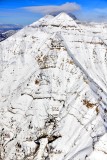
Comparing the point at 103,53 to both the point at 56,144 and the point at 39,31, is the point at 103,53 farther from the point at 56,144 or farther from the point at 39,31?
the point at 56,144

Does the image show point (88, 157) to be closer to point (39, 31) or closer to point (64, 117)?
point (64, 117)

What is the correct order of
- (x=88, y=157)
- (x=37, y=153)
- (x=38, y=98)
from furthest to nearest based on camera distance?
1. (x=38, y=98)
2. (x=37, y=153)
3. (x=88, y=157)

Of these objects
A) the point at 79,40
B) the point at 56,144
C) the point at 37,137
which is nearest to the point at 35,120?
the point at 37,137

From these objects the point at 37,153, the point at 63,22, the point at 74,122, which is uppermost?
the point at 63,22

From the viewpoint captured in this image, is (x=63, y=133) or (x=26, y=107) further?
(x=26, y=107)

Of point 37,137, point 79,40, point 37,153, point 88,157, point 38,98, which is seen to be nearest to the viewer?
point 88,157

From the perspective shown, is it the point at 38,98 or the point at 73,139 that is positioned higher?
the point at 38,98

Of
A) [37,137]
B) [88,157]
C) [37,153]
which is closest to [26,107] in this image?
[37,137]
